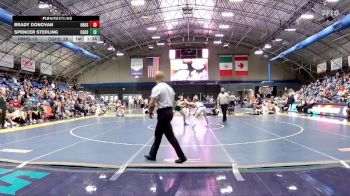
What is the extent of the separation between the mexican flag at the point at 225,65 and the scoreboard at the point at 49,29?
33003 mm

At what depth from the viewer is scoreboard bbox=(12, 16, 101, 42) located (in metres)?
13.0

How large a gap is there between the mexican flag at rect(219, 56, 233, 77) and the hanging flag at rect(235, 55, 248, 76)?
984 mm

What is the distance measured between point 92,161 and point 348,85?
28.6 meters

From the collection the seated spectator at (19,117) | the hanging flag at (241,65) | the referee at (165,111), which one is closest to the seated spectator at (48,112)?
the seated spectator at (19,117)

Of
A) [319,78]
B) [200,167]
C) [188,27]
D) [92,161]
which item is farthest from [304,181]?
[319,78]

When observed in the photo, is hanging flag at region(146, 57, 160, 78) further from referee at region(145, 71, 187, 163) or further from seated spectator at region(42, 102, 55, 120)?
referee at region(145, 71, 187, 163)

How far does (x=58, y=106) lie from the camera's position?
69.1ft

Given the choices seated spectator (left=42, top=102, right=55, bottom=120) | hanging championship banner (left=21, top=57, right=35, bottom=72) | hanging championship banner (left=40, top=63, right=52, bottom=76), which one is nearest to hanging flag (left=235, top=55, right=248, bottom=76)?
hanging championship banner (left=40, top=63, right=52, bottom=76)

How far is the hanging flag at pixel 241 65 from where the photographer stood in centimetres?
4547

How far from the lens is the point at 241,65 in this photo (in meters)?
45.8

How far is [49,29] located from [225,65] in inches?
1357

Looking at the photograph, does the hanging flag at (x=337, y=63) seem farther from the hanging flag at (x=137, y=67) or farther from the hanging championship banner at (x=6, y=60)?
the hanging championship banner at (x=6, y=60)

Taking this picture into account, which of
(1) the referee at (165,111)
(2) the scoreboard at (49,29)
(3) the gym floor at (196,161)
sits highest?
Answer: (2) the scoreboard at (49,29)

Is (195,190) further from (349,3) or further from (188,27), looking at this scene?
(188,27)
